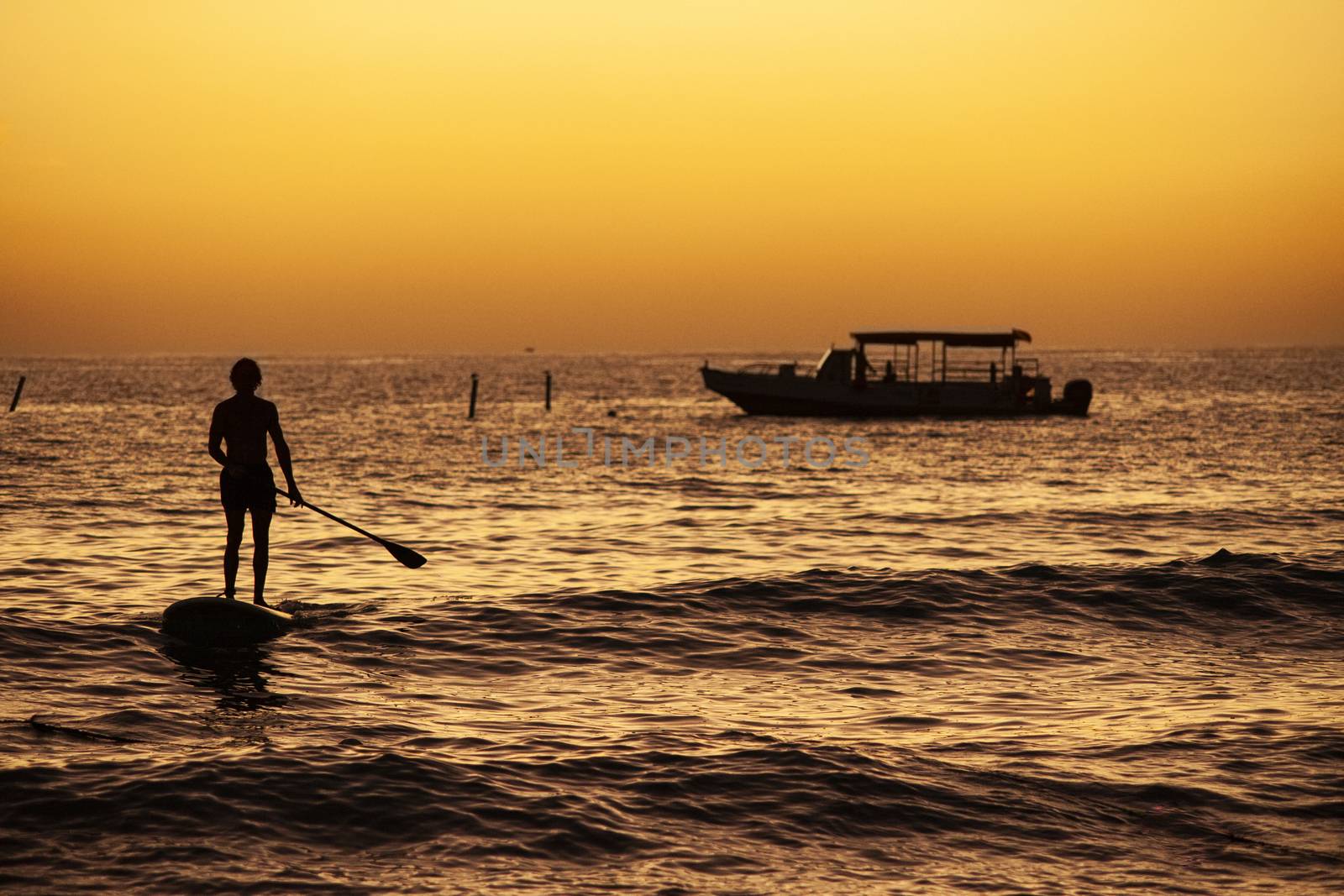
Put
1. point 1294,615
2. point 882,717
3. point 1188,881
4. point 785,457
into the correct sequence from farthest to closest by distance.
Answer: point 785,457
point 1294,615
point 882,717
point 1188,881

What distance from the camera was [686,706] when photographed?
8.97 meters

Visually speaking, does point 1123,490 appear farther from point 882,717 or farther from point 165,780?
point 165,780

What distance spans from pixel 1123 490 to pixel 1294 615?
568 inches

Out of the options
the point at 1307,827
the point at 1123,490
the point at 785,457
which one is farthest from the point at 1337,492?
the point at 1307,827

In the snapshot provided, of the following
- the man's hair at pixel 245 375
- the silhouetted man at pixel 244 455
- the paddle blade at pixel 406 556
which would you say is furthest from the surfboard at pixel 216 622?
the paddle blade at pixel 406 556

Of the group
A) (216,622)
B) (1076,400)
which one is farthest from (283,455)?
(1076,400)

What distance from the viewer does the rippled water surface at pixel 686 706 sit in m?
6.26

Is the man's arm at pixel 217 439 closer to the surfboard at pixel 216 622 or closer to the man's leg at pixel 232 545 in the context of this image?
the man's leg at pixel 232 545

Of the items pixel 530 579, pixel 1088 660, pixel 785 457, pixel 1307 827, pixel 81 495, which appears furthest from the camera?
A: pixel 785 457

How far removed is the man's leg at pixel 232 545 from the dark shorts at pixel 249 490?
0.12ft

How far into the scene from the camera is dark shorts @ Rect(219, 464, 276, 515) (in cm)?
1060

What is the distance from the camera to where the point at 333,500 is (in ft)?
80.1

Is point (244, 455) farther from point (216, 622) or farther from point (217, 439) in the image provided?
point (216, 622)

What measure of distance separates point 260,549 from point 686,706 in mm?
4461
